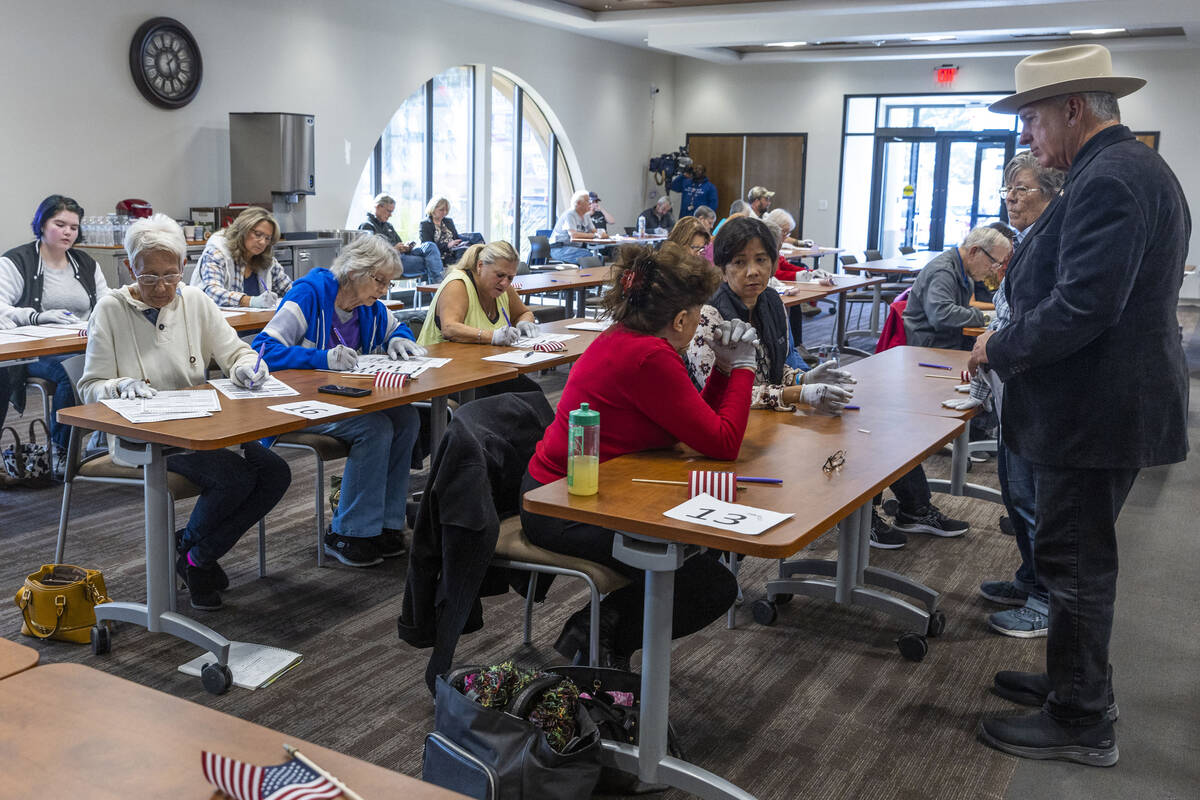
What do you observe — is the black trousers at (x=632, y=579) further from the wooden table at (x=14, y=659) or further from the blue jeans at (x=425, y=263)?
the blue jeans at (x=425, y=263)

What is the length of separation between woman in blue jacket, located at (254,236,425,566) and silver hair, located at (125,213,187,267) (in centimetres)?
56

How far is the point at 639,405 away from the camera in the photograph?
2.50 m

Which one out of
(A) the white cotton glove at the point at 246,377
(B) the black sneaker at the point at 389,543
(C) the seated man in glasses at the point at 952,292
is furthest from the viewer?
(C) the seated man in glasses at the point at 952,292

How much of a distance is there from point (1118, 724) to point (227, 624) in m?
2.60

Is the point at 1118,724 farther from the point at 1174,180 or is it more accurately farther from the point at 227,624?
the point at 227,624

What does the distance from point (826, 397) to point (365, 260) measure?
174 centimetres

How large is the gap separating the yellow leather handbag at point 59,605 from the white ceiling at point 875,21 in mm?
9396

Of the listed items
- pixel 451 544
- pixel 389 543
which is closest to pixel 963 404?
pixel 451 544

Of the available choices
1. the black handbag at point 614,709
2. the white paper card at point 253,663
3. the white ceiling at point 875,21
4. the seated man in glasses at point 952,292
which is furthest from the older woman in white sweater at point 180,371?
the white ceiling at point 875,21

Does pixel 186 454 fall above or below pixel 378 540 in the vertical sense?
above

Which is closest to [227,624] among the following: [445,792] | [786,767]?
[786,767]

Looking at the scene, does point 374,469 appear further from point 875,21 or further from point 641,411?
point 875,21

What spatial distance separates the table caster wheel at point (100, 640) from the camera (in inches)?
118

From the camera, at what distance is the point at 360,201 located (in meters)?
11.3
